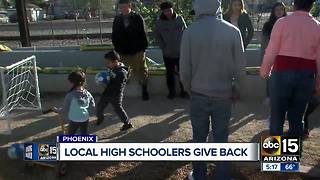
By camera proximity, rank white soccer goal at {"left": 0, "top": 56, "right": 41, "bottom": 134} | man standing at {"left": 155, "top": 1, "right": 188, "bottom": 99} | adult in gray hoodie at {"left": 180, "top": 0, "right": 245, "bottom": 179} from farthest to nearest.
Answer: white soccer goal at {"left": 0, "top": 56, "right": 41, "bottom": 134}, man standing at {"left": 155, "top": 1, "right": 188, "bottom": 99}, adult in gray hoodie at {"left": 180, "top": 0, "right": 245, "bottom": 179}

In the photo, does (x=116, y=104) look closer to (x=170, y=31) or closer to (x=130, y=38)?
(x=130, y=38)

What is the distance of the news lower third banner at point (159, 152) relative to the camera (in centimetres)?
405

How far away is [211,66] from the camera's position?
3.68 m

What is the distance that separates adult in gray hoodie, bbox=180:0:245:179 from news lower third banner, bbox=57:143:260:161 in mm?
157

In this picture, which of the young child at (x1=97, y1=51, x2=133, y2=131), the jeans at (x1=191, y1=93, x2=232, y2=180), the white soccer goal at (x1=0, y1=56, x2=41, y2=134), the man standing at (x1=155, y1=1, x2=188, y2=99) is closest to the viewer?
the jeans at (x1=191, y1=93, x2=232, y2=180)

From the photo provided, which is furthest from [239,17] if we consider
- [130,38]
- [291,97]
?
[291,97]

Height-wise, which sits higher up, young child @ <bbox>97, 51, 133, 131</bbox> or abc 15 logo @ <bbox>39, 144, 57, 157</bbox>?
young child @ <bbox>97, 51, 133, 131</bbox>

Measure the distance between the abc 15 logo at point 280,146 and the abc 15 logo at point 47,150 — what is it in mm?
2073

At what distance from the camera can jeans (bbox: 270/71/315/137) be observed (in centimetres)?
407

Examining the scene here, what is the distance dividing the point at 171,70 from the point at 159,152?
2882 mm

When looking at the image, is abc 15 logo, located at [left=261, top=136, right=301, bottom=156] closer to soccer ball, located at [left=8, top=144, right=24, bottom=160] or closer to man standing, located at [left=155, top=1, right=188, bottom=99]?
soccer ball, located at [left=8, top=144, right=24, bottom=160]

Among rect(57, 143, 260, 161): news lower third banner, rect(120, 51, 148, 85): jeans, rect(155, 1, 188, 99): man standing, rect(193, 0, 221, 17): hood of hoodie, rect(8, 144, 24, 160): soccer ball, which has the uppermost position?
rect(193, 0, 221, 17): hood of hoodie

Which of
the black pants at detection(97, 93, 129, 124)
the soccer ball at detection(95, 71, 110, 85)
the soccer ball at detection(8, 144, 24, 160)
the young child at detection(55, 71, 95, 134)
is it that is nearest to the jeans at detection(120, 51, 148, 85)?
the black pants at detection(97, 93, 129, 124)

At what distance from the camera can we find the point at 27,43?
11016 mm
